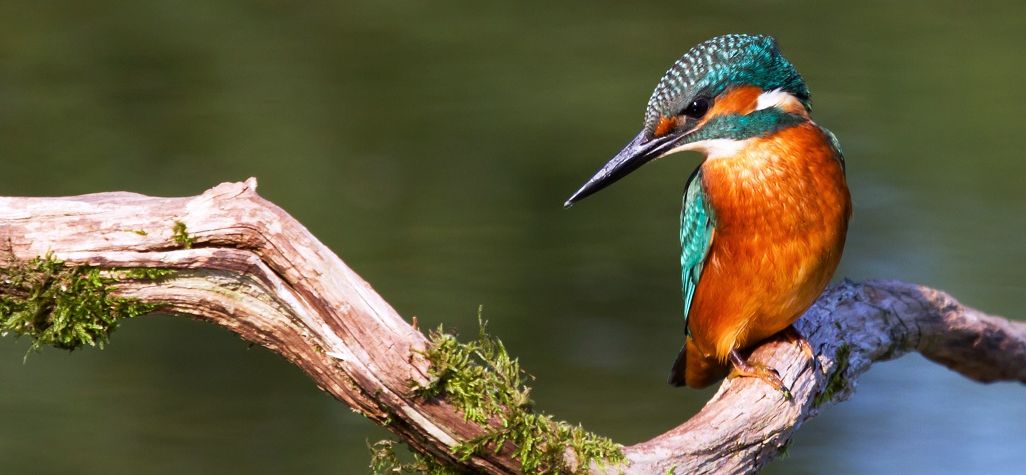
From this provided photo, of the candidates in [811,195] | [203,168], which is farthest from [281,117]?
[811,195]

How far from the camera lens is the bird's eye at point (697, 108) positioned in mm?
2875

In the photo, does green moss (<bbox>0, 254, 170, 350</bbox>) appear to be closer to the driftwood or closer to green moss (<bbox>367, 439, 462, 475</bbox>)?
the driftwood

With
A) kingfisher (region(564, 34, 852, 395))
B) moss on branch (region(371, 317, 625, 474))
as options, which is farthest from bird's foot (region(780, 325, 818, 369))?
moss on branch (region(371, 317, 625, 474))

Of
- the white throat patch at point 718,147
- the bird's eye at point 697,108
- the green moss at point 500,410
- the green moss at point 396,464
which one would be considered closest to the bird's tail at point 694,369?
the white throat patch at point 718,147

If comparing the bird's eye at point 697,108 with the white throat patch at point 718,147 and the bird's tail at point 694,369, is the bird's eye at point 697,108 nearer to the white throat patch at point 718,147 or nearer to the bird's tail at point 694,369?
the white throat patch at point 718,147

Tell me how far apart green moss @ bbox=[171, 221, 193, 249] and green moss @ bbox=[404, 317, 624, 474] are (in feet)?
1.51

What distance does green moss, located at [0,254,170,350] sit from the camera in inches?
88.0

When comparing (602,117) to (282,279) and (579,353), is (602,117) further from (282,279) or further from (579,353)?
(282,279)

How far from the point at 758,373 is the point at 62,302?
1.50m

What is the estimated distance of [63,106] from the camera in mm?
6625

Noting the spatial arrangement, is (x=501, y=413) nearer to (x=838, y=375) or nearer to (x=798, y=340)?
(x=798, y=340)

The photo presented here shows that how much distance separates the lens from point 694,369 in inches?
129

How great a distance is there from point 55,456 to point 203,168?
78.8 inches

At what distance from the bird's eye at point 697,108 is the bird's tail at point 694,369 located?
0.63 metres
